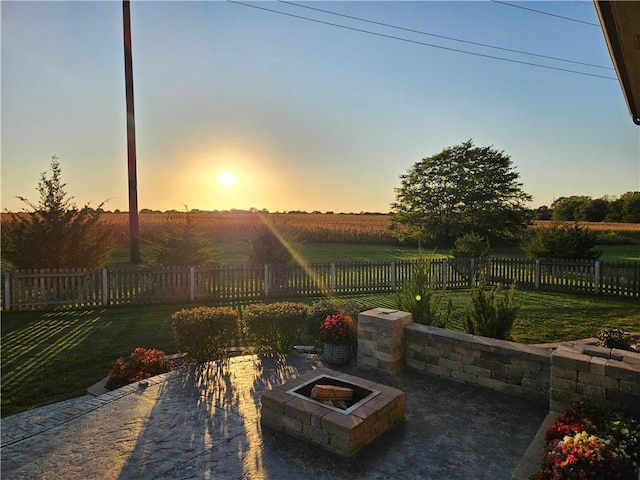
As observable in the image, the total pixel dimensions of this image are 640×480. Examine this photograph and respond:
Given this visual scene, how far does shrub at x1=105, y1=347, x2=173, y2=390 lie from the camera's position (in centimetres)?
561

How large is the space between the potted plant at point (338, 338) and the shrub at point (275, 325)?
0.72m

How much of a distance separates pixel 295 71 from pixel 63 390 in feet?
27.1

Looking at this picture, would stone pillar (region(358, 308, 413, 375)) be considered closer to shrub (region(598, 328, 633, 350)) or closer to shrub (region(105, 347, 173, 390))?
shrub (region(598, 328, 633, 350))

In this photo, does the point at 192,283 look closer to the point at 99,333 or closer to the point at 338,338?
the point at 99,333

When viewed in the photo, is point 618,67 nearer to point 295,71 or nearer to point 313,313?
point 313,313

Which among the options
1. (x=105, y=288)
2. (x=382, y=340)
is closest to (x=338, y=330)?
(x=382, y=340)

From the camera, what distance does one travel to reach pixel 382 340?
578 cm

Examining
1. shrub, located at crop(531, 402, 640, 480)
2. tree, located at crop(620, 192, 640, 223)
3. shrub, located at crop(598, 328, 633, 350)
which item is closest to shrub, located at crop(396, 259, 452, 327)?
shrub, located at crop(598, 328, 633, 350)

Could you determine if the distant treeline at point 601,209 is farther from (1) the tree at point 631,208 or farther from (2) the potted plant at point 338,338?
(2) the potted plant at point 338,338

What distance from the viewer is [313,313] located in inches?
269

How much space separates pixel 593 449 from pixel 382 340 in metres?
3.18

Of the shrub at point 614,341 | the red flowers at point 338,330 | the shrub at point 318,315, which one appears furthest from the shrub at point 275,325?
the shrub at point 614,341

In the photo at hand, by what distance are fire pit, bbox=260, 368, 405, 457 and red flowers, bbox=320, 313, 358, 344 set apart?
134 centimetres

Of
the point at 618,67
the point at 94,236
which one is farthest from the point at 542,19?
the point at 94,236
